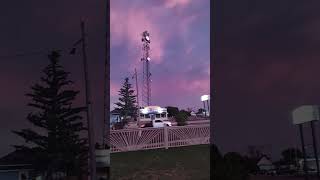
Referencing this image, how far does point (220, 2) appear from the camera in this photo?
1114 centimetres

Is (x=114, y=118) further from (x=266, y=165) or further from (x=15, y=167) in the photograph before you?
(x=15, y=167)

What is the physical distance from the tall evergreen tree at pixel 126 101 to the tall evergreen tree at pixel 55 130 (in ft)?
24.3

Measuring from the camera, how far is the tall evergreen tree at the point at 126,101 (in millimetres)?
9023

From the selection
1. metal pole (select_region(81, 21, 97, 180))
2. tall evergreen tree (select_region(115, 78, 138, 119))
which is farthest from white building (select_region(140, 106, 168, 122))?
metal pole (select_region(81, 21, 97, 180))

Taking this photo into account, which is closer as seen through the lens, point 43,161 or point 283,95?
point 283,95

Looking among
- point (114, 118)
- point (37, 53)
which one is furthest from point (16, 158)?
point (114, 118)

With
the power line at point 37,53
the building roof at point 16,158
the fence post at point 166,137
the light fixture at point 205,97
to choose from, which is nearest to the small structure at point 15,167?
the building roof at point 16,158

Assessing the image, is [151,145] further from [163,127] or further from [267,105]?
[267,105]

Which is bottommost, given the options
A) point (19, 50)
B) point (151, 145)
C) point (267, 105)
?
point (151, 145)

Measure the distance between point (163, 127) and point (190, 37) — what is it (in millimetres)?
1301

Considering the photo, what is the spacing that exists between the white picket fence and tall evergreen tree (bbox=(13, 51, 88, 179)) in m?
7.77

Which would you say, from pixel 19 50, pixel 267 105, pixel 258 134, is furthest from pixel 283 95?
pixel 19 50

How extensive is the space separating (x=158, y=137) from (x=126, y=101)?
2.22 ft

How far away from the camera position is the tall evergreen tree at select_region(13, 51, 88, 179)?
1794 centimetres
